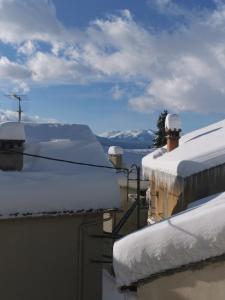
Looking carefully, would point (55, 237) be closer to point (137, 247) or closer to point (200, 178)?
point (137, 247)

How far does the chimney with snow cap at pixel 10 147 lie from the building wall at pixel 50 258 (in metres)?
1.24

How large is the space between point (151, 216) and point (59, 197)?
9618 millimetres

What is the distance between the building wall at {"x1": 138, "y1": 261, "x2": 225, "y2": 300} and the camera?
5.73 m

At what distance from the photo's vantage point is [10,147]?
10398 mm

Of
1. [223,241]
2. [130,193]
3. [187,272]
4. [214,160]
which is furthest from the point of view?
[130,193]

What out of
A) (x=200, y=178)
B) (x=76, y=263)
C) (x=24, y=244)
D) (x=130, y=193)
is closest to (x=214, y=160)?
(x=200, y=178)

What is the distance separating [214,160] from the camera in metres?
13.7

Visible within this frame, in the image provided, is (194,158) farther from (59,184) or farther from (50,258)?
(50,258)

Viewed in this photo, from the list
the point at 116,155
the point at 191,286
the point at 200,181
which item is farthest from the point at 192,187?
the point at 116,155

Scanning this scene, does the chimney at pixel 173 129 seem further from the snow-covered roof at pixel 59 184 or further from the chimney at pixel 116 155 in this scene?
the chimney at pixel 116 155

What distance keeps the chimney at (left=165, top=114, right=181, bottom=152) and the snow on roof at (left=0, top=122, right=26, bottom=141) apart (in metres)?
8.65

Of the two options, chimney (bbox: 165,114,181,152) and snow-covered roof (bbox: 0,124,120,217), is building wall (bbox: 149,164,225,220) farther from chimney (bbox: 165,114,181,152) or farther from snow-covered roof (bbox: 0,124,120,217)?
snow-covered roof (bbox: 0,124,120,217)

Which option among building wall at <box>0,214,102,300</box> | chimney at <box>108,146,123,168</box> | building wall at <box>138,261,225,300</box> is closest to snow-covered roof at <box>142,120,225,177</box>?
building wall at <box>0,214,102,300</box>

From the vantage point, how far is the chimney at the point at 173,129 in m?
18.3
